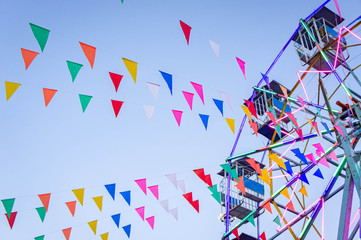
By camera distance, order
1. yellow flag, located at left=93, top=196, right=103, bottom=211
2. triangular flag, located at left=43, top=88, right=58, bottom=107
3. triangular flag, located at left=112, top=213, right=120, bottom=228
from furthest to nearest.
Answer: triangular flag, located at left=112, top=213, right=120, bottom=228 < yellow flag, located at left=93, top=196, right=103, bottom=211 < triangular flag, located at left=43, top=88, right=58, bottom=107

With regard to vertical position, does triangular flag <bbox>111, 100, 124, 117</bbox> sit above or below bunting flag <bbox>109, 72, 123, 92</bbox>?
below

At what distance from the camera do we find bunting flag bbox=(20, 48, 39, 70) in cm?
870

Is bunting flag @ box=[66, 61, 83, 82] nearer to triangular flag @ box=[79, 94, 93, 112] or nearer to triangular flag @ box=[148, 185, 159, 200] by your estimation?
triangular flag @ box=[79, 94, 93, 112]

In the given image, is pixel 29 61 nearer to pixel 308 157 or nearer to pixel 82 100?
pixel 82 100

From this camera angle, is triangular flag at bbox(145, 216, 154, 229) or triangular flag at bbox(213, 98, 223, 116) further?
triangular flag at bbox(145, 216, 154, 229)

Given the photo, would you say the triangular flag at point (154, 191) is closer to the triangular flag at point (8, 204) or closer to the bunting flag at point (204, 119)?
the bunting flag at point (204, 119)

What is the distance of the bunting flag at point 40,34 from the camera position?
27.7 feet

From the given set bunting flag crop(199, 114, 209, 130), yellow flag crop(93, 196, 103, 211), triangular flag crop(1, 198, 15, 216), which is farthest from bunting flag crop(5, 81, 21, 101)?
bunting flag crop(199, 114, 209, 130)

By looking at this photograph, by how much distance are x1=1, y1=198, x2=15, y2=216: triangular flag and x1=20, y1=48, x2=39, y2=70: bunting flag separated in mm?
3653

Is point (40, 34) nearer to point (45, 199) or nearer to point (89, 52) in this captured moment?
point (89, 52)

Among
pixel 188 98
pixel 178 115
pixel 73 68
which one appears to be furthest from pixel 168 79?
pixel 73 68

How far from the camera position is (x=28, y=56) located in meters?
8.75

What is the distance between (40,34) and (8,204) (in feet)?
14.6

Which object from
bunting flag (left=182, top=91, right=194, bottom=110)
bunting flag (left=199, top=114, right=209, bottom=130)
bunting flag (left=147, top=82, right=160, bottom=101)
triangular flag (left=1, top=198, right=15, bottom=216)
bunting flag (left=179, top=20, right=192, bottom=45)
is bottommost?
triangular flag (left=1, top=198, right=15, bottom=216)
